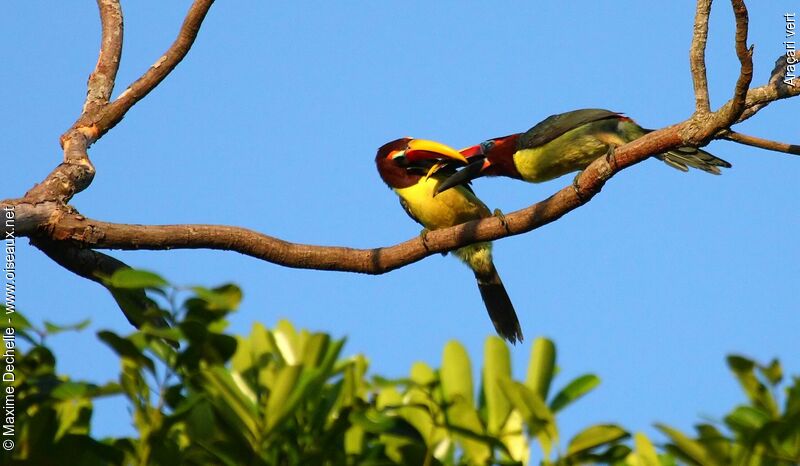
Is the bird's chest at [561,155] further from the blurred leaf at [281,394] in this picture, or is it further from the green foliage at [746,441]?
the blurred leaf at [281,394]

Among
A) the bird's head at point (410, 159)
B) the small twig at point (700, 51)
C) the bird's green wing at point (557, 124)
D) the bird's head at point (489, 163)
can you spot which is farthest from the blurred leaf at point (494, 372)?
the bird's head at point (410, 159)

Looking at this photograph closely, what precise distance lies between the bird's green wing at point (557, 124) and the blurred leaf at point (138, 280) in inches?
182

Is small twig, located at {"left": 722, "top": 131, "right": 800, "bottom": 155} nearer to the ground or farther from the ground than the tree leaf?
farther from the ground

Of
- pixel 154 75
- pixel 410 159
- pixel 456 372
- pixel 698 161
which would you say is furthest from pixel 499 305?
pixel 456 372

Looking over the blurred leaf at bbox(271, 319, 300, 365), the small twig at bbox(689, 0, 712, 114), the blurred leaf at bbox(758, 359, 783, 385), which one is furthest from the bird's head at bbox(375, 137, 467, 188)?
the blurred leaf at bbox(758, 359, 783, 385)

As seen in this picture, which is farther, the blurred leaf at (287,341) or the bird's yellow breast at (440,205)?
the bird's yellow breast at (440,205)

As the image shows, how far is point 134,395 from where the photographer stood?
1992 millimetres

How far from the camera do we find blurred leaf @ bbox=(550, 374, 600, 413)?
2153 mm

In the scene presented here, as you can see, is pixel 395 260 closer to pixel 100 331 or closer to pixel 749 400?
pixel 749 400

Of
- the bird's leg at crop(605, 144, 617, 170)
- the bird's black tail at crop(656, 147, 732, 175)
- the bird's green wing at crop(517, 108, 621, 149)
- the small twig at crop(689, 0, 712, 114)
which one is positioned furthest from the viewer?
the bird's green wing at crop(517, 108, 621, 149)

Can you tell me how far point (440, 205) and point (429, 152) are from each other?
442 millimetres

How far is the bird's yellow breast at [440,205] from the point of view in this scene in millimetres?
6930

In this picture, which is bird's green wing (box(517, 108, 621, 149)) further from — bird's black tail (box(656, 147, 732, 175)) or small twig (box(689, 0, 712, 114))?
small twig (box(689, 0, 712, 114))

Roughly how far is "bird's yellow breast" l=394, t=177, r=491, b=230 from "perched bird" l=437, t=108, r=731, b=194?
0.33ft
